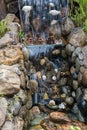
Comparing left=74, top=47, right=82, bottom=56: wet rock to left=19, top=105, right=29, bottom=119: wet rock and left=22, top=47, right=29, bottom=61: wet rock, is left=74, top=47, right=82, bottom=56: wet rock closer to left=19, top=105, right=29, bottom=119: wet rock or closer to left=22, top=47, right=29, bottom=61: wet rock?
left=22, top=47, right=29, bottom=61: wet rock

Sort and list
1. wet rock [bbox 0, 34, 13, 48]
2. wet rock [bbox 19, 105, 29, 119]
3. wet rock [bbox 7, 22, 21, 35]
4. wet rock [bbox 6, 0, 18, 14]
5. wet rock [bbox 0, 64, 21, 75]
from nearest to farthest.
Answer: wet rock [bbox 19, 105, 29, 119], wet rock [bbox 0, 64, 21, 75], wet rock [bbox 0, 34, 13, 48], wet rock [bbox 7, 22, 21, 35], wet rock [bbox 6, 0, 18, 14]

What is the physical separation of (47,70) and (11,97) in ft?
5.88

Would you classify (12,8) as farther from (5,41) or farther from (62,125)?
(62,125)

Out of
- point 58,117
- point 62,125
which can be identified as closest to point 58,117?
point 58,117

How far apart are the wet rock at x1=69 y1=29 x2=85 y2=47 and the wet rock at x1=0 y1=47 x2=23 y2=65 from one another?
1247 millimetres

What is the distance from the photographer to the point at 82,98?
611cm

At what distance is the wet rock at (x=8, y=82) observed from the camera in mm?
5281

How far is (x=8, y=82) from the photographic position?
5359mm

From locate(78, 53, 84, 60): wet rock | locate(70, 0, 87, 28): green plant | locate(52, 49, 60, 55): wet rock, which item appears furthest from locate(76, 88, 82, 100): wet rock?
locate(70, 0, 87, 28): green plant

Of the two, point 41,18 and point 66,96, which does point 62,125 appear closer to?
point 66,96

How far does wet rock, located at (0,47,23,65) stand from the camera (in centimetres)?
600

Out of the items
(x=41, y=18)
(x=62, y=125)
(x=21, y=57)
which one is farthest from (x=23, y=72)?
(x=41, y=18)

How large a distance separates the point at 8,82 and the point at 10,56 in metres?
0.89

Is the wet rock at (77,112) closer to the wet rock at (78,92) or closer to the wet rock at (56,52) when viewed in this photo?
the wet rock at (78,92)
